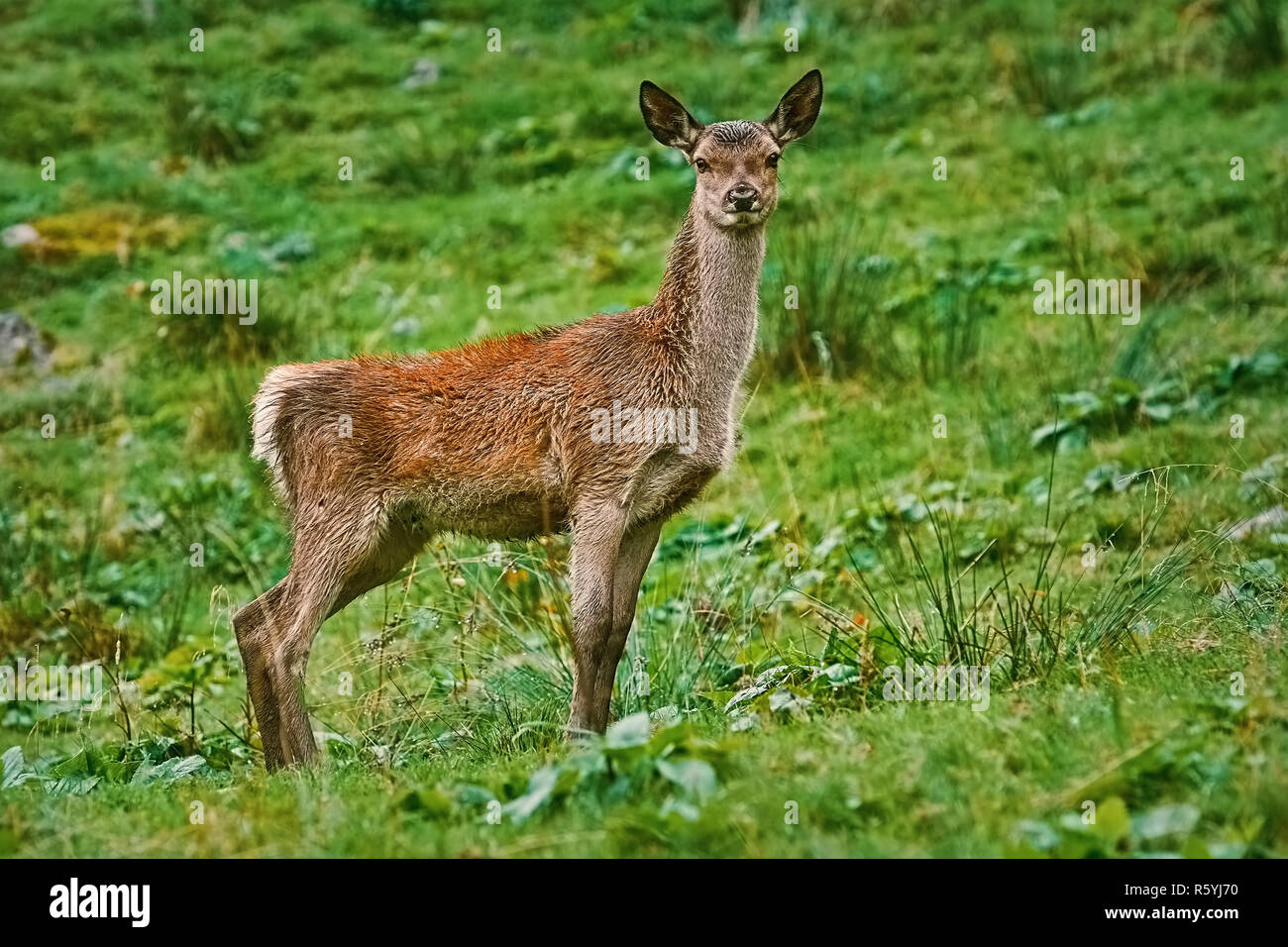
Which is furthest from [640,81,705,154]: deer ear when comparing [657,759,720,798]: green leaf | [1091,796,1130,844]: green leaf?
[1091,796,1130,844]: green leaf

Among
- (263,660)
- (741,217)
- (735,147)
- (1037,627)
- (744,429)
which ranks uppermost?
(735,147)

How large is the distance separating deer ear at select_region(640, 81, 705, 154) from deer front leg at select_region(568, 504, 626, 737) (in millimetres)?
1901

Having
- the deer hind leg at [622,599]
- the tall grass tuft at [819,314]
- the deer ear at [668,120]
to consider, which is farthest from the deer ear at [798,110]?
the tall grass tuft at [819,314]

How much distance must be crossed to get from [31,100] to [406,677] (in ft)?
31.8

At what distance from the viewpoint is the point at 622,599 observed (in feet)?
26.2

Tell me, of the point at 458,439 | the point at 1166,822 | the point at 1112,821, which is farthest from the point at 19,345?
the point at 1166,822

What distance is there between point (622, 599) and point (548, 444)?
80 cm

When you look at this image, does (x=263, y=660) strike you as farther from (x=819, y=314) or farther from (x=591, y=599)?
(x=819, y=314)

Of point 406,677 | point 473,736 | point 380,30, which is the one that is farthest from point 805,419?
point 380,30

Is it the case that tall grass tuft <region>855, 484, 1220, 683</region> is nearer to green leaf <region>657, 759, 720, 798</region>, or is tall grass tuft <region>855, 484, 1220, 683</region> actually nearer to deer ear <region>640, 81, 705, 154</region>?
green leaf <region>657, 759, 720, 798</region>

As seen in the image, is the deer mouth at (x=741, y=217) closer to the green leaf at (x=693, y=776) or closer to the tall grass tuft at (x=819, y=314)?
the green leaf at (x=693, y=776)

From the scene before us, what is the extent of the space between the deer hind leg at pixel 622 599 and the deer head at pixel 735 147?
1.51 m

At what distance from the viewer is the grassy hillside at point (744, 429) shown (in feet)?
20.2

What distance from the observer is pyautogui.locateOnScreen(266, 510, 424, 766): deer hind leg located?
7891 mm
